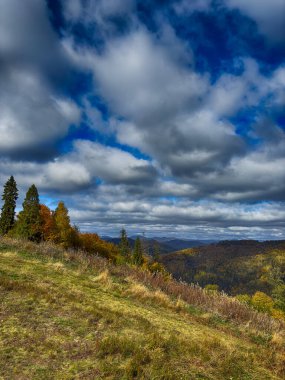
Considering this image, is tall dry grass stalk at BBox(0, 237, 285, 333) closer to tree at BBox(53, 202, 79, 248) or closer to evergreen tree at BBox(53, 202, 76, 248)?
tree at BBox(53, 202, 79, 248)

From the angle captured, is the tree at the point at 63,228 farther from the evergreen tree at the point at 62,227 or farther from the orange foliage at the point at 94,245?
the orange foliage at the point at 94,245

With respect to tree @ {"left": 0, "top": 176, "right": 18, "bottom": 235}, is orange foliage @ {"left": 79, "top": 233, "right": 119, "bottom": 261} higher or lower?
lower

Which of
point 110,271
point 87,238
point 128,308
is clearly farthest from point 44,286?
point 87,238

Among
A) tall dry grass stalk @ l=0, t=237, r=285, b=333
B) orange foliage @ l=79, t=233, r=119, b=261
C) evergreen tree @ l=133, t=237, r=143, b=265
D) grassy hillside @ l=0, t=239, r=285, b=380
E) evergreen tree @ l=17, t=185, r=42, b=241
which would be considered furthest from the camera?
evergreen tree @ l=133, t=237, r=143, b=265

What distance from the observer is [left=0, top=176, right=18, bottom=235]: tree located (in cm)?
6969

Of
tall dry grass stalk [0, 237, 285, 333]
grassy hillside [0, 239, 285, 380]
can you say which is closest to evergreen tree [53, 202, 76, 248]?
tall dry grass stalk [0, 237, 285, 333]

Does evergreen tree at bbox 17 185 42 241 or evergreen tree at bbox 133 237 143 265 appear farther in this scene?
evergreen tree at bbox 133 237 143 265

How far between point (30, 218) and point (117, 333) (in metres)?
59.4

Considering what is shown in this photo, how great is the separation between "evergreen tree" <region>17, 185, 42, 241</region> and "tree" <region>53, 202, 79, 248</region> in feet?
19.0

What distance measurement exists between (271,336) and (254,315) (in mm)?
2821

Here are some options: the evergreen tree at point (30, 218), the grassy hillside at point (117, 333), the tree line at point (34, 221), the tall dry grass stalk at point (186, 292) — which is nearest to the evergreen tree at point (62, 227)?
the tree line at point (34, 221)

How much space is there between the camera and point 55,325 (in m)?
8.50

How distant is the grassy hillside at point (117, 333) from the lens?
22.0ft

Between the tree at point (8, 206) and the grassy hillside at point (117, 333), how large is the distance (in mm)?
59022
